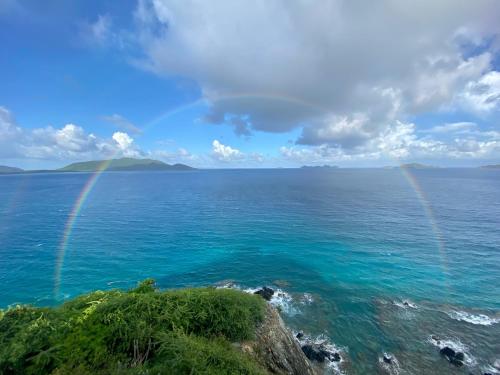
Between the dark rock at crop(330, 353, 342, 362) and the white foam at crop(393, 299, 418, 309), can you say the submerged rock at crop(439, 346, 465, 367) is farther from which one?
the dark rock at crop(330, 353, 342, 362)

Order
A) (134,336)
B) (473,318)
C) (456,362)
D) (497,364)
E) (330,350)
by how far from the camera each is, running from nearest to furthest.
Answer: (134,336) < (497,364) < (456,362) < (330,350) < (473,318)

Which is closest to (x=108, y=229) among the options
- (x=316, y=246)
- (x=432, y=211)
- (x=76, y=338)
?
(x=316, y=246)

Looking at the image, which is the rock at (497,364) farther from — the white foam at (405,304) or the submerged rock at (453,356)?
the white foam at (405,304)

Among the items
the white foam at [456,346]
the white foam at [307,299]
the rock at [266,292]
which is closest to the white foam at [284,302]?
the rock at [266,292]

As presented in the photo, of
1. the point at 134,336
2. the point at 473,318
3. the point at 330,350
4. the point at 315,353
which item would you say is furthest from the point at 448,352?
the point at 134,336

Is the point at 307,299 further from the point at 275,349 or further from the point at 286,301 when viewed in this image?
the point at 275,349

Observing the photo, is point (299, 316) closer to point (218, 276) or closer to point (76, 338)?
point (218, 276)
